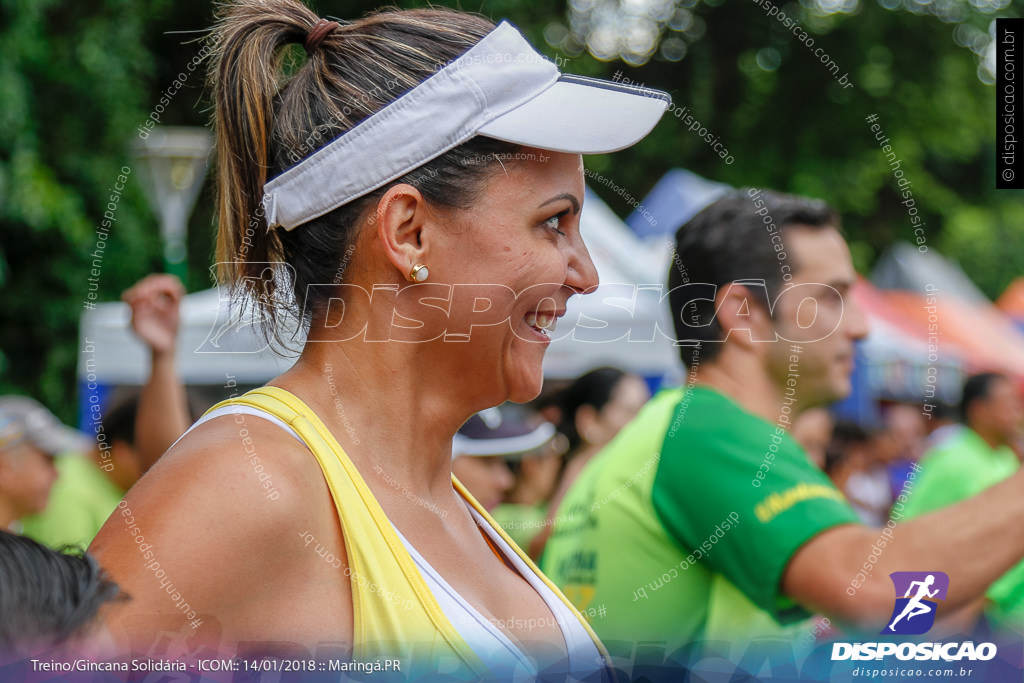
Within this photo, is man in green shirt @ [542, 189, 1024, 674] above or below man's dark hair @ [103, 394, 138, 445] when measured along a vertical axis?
above

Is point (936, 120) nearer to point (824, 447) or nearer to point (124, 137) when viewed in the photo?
point (824, 447)

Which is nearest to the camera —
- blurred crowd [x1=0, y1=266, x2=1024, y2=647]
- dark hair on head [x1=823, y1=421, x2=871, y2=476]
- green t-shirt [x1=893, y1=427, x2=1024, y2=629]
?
blurred crowd [x1=0, y1=266, x2=1024, y2=647]

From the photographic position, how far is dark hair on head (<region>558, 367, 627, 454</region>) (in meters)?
4.30

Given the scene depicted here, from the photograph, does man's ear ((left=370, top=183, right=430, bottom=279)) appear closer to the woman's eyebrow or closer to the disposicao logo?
the woman's eyebrow

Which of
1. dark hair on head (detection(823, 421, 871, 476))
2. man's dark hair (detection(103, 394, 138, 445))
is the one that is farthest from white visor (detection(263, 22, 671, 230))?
dark hair on head (detection(823, 421, 871, 476))

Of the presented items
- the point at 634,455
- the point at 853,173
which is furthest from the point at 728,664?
the point at 853,173

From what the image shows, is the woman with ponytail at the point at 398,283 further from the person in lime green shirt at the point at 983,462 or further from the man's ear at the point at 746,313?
the person in lime green shirt at the point at 983,462

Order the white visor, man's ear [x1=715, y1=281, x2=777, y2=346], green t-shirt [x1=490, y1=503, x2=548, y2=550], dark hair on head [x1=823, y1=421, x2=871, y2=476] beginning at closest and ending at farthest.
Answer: the white visor < man's ear [x1=715, y1=281, x2=777, y2=346] < green t-shirt [x1=490, y1=503, x2=548, y2=550] < dark hair on head [x1=823, y1=421, x2=871, y2=476]

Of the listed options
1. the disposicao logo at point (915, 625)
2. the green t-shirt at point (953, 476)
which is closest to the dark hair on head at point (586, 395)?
the green t-shirt at point (953, 476)

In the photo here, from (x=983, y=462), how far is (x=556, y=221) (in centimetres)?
342

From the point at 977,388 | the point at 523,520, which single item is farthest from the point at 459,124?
the point at 977,388

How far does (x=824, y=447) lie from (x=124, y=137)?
16.1 feet

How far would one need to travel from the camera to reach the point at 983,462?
3.99 meters

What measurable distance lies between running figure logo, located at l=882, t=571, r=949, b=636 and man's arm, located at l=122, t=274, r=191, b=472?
165 centimetres
